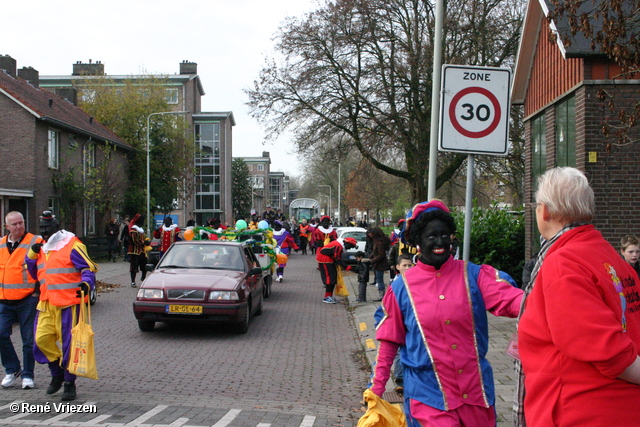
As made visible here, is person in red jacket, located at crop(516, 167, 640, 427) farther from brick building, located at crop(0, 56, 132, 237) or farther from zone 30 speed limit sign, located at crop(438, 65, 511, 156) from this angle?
brick building, located at crop(0, 56, 132, 237)

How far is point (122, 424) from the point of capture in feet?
18.1

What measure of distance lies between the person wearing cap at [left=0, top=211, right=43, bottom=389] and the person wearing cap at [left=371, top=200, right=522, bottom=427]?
4898mm

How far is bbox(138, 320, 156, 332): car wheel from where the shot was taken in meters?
10.6

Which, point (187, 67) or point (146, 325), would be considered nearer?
point (146, 325)

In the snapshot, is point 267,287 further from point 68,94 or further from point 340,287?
point 68,94

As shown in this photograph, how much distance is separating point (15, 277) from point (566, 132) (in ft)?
30.1

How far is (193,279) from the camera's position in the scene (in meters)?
10.5

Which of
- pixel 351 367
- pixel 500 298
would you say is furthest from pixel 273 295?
pixel 500 298

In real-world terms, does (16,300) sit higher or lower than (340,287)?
higher

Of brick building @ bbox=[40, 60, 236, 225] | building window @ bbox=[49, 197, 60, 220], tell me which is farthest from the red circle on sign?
brick building @ bbox=[40, 60, 236, 225]

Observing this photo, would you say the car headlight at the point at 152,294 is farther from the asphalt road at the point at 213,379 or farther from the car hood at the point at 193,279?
the asphalt road at the point at 213,379

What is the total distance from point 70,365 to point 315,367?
322 cm

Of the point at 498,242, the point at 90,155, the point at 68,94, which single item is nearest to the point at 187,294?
the point at 498,242

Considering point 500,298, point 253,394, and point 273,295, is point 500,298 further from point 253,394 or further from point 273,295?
point 273,295
